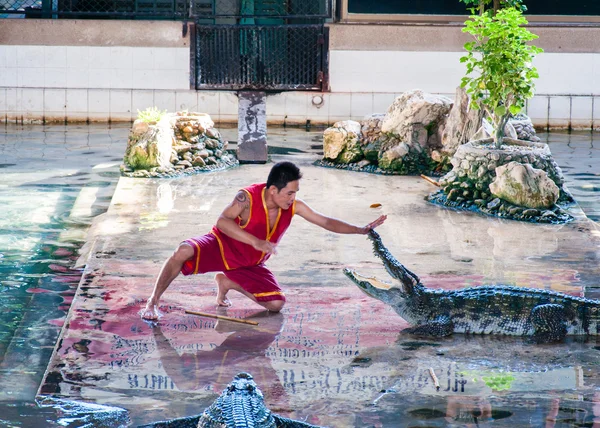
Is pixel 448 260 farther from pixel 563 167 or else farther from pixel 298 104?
pixel 298 104

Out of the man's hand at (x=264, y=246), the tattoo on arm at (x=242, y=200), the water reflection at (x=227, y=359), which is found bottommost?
the water reflection at (x=227, y=359)

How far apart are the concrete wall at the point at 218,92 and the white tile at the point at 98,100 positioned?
0.02 m

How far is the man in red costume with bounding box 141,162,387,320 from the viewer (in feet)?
19.5

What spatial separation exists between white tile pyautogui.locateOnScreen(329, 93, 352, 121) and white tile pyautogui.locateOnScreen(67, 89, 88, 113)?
4351 millimetres

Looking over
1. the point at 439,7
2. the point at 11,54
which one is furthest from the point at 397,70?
the point at 11,54

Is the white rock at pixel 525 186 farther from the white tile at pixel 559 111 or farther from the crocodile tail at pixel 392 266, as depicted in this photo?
the white tile at pixel 559 111

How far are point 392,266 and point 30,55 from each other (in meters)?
11.8

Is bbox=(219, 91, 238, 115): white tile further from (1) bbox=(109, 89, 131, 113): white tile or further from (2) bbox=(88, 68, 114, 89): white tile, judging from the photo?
(2) bbox=(88, 68, 114, 89): white tile

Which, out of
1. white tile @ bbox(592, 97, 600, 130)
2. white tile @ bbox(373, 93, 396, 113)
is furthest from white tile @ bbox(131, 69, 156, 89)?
white tile @ bbox(592, 97, 600, 130)

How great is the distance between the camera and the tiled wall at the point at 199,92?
16.1 m

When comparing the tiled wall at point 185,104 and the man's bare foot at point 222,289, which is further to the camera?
the tiled wall at point 185,104

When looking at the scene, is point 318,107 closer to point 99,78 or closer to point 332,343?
point 99,78

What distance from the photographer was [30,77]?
53.3 ft

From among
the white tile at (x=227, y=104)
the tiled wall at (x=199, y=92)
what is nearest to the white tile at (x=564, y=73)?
the tiled wall at (x=199, y=92)
